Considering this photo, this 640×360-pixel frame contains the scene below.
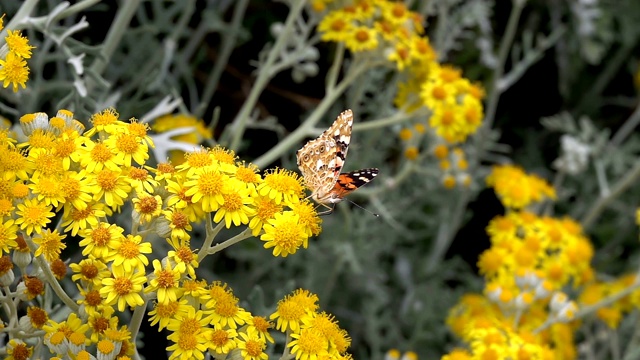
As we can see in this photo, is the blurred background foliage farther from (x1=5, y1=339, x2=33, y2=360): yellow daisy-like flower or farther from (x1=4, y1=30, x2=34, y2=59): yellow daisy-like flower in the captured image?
(x1=5, y1=339, x2=33, y2=360): yellow daisy-like flower

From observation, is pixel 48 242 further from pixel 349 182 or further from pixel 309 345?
pixel 349 182

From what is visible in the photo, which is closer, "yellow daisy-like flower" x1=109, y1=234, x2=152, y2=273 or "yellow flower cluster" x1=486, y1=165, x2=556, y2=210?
"yellow daisy-like flower" x1=109, y1=234, x2=152, y2=273

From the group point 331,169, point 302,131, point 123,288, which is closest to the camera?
point 123,288

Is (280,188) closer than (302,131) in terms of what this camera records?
Yes

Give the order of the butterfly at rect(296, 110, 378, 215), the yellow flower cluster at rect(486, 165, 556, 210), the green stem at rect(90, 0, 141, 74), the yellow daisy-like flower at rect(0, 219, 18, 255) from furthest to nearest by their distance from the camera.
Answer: the yellow flower cluster at rect(486, 165, 556, 210) → the green stem at rect(90, 0, 141, 74) → the butterfly at rect(296, 110, 378, 215) → the yellow daisy-like flower at rect(0, 219, 18, 255)

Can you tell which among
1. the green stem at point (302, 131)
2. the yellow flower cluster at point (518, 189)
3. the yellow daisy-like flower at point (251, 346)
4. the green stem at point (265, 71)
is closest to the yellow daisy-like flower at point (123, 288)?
the yellow daisy-like flower at point (251, 346)

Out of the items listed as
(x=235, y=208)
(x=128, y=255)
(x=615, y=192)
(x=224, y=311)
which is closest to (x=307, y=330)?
(x=224, y=311)

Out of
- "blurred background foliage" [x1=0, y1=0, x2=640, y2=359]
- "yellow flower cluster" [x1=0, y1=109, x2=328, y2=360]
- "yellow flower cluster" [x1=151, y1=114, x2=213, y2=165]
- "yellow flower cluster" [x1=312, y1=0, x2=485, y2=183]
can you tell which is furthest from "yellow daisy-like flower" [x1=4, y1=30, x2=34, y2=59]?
"yellow flower cluster" [x1=312, y1=0, x2=485, y2=183]

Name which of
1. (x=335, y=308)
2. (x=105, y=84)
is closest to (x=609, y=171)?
(x=335, y=308)
